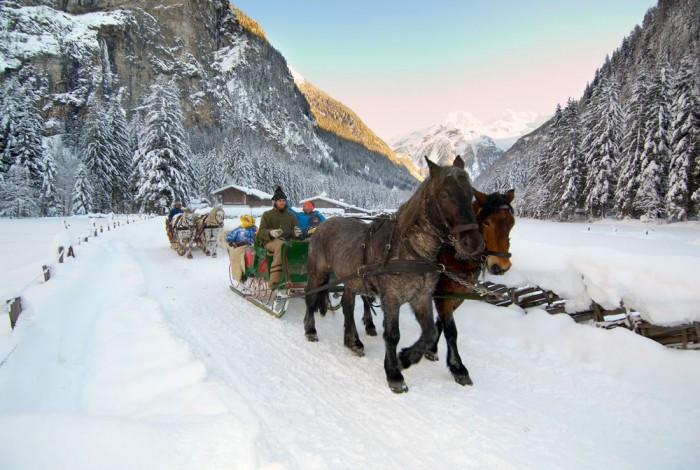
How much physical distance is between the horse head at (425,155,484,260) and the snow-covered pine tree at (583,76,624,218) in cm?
3422

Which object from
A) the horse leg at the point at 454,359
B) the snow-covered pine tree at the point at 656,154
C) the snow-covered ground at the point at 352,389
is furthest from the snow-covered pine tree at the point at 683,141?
the horse leg at the point at 454,359

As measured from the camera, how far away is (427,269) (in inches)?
145

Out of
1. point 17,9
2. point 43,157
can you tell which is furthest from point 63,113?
point 43,157

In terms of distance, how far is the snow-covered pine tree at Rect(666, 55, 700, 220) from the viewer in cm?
2380

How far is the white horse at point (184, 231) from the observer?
13.5 m

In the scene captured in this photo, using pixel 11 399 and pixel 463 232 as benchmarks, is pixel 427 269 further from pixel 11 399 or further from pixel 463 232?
pixel 11 399

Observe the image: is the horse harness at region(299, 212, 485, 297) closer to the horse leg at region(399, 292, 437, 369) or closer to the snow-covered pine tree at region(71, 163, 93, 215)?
the horse leg at region(399, 292, 437, 369)

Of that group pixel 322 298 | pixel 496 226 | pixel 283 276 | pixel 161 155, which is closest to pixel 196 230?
pixel 283 276

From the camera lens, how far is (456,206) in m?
3.26

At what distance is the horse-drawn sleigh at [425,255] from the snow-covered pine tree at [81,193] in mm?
42795

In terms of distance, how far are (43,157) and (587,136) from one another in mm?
51951

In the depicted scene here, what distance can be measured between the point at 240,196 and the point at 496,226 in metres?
52.7

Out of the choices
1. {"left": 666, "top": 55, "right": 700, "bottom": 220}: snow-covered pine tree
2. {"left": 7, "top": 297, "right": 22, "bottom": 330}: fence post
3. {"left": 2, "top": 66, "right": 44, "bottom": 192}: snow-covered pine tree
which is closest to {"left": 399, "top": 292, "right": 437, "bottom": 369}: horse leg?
{"left": 7, "top": 297, "right": 22, "bottom": 330}: fence post

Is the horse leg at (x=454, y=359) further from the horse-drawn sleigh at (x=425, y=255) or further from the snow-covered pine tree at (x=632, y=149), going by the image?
the snow-covered pine tree at (x=632, y=149)
